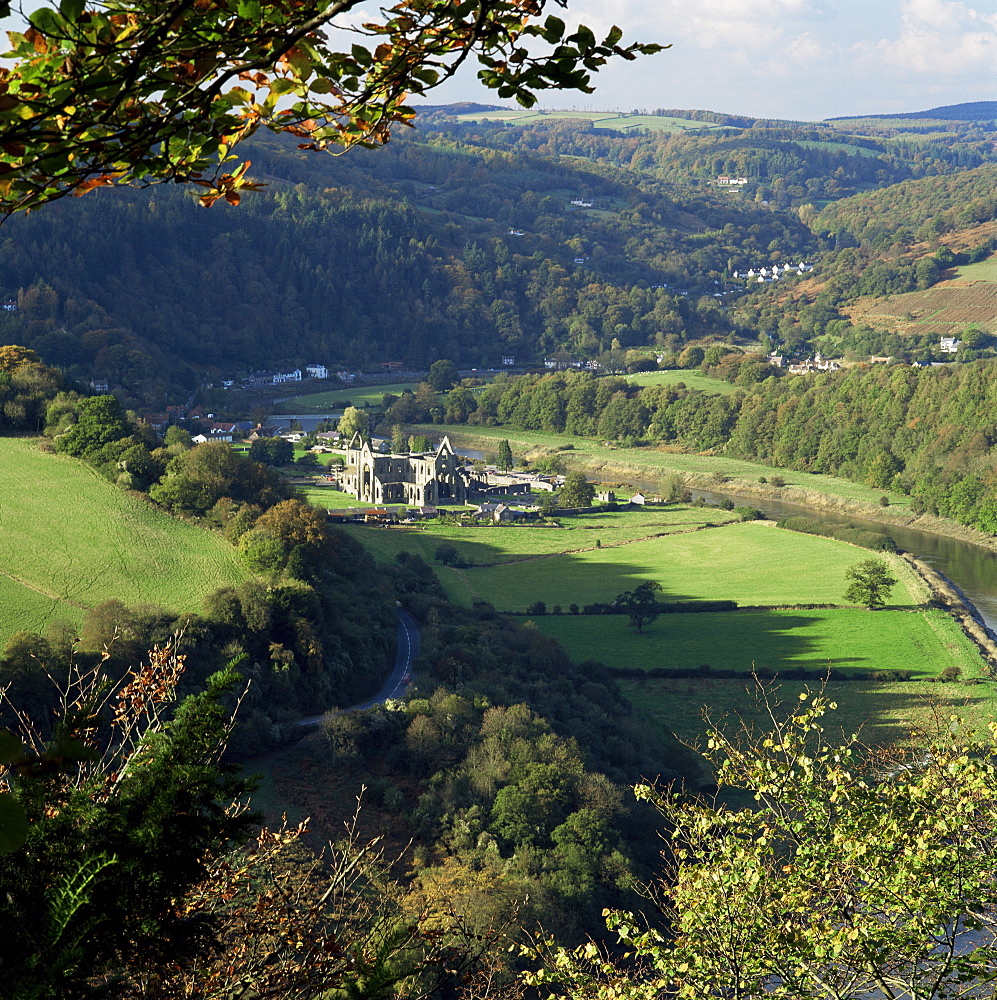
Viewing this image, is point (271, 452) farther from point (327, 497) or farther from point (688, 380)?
point (688, 380)

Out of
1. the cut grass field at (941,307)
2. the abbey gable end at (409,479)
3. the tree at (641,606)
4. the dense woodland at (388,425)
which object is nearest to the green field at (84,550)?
the dense woodland at (388,425)

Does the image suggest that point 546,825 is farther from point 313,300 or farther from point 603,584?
point 313,300

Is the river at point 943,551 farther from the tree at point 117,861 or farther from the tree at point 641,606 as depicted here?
the tree at point 117,861

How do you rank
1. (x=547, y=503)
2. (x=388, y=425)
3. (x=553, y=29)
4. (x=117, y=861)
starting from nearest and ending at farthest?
1. (x=553, y=29)
2. (x=117, y=861)
3. (x=547, y=503)
4. (x=388, y=425)

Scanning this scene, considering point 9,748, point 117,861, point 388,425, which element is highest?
point 9,748

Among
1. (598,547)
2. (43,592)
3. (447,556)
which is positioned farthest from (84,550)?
(598,547)

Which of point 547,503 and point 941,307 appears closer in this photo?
point 547,503

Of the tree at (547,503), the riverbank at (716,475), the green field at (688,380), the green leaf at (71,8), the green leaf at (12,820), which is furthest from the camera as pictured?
the green field at (688,380)
